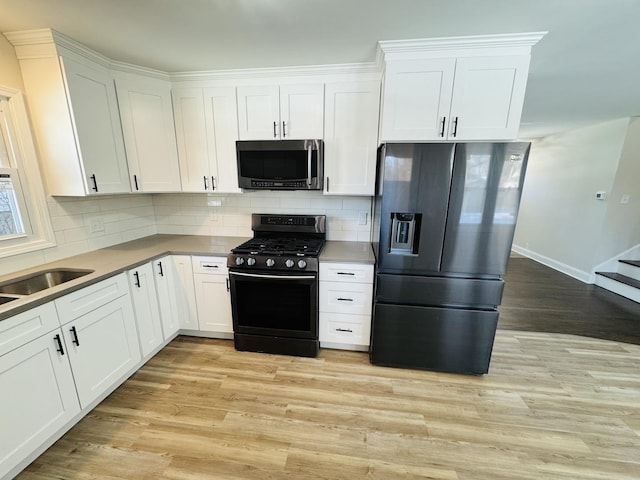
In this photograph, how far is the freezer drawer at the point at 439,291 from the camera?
199 cm

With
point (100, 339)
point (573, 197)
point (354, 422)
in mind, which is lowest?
point (354, 422)

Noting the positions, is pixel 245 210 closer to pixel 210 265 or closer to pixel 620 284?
pixel 210 265

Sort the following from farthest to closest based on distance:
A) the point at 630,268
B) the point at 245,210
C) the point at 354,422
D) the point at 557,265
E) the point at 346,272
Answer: the point at 557,265 → the point at 630,268 → the point at 245,210 → the point at 346,272 → the point at 354,422

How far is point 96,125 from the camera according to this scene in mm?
2027

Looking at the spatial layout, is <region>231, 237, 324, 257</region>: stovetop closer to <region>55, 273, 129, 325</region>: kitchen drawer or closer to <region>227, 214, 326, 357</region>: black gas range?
<region>227, 214, 326, 357</region>: black gas range

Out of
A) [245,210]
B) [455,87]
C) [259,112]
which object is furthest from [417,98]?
[245,210]

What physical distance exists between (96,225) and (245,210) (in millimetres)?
1329

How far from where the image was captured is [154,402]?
1.88 m

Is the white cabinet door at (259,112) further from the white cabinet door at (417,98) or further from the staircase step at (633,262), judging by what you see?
the staircase step at (633,262)

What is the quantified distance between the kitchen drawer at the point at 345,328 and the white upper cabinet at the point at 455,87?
5.14ft

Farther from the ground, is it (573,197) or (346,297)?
(573,197)

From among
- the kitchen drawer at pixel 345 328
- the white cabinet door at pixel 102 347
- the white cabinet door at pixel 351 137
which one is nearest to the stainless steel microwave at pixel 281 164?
the white cabinet door at pixel 351 137

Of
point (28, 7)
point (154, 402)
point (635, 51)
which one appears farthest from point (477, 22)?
point (154, 402)

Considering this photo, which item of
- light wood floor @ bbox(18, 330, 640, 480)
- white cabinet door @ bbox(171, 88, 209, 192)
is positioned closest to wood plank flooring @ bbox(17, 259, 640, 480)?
light wood floor @ bbox(18, 330, 640, 480)
